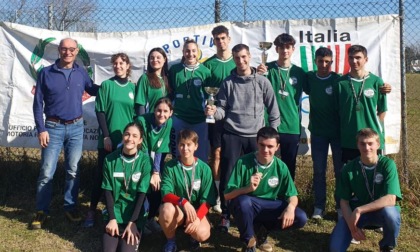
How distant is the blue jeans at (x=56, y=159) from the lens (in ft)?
15.9

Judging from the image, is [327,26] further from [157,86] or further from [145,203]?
[145,203]

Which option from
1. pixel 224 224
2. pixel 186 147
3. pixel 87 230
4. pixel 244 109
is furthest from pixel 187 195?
pixel 87 230

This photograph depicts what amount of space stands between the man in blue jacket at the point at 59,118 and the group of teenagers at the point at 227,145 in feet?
0.05

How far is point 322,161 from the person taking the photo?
4.95 meters

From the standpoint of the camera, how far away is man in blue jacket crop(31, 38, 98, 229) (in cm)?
481

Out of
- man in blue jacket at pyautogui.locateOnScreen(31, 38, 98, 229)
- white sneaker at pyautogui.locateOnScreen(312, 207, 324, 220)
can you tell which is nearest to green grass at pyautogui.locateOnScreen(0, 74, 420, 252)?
white sneaker at pyautogui.locateOnScreen(312, 207, 324, 220)

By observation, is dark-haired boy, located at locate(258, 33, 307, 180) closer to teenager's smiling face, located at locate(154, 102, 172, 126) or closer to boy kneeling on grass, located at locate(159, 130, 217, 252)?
boy kneeling on grass, located at locate(159, 130, 217, 252)

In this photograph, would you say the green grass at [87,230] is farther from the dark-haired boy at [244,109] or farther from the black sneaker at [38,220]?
the dark-haired boy at [244,109]

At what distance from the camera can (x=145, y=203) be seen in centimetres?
460

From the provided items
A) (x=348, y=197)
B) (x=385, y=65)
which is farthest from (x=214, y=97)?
(x=385, y=65)

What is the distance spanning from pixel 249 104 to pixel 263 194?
3.00 ft

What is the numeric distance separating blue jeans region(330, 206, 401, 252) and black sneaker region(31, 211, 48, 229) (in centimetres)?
305

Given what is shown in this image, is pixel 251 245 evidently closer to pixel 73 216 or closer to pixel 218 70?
pixel 218 70

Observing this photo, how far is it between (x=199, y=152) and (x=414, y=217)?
252 centimetres
